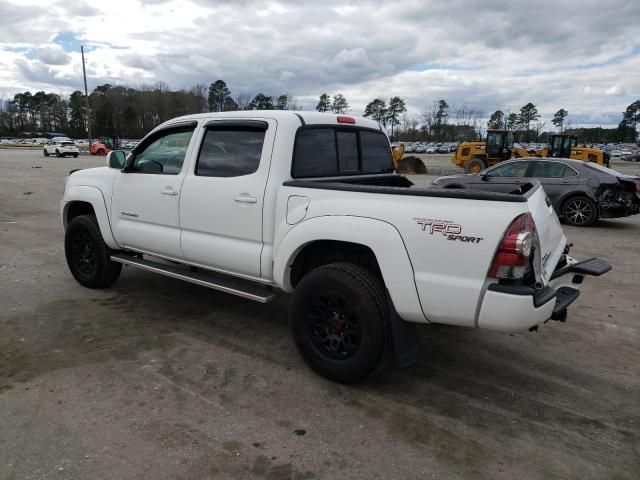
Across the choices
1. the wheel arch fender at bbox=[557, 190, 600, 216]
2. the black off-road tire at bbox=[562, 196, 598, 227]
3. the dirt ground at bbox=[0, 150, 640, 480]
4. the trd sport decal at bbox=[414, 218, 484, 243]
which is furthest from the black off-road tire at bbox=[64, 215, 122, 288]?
the black off-road tire at bbox=[562, 196, 598, 227]

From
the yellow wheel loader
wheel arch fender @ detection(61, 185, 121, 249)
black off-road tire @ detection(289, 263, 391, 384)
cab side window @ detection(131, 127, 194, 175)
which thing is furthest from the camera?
the yellow wheel loader

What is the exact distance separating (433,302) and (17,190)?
16.4m

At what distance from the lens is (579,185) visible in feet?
36.3

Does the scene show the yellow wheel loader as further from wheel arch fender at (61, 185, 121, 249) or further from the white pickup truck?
wheel arch fender at (61, 185, 121, 249)

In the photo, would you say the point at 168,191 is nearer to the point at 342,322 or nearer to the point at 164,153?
the point at 164,153

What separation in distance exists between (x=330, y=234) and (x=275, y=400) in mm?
1205

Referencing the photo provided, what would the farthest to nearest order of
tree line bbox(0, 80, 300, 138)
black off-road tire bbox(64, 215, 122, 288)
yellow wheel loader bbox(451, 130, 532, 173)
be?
tree line bbox(0, 80, 300, 138)
yellow wheel loader bbox(451, 130, 532, 173)
black off-road tire bbox(64, 215, 122, 288)

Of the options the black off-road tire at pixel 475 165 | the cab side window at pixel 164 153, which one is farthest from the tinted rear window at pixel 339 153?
the black off-road tire at pixel 475 165

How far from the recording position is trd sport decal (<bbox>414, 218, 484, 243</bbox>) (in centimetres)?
291

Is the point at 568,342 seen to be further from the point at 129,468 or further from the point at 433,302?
the point at 129,468

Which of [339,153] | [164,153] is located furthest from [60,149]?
[339,153]

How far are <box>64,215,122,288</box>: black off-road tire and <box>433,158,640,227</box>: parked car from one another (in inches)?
282

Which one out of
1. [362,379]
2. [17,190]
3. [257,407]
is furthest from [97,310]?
[17,190]

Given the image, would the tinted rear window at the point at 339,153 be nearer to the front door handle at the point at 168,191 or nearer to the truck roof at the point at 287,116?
the truck roof at the point at 287,116
